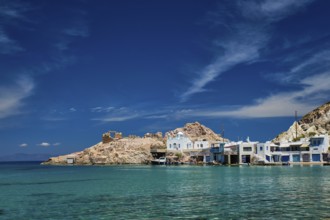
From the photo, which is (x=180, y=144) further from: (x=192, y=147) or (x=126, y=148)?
(x=126, y=148)

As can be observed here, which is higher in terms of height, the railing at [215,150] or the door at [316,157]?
the railing at [215,150]

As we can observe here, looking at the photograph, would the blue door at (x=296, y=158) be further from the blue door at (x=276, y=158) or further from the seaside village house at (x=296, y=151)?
the blue door at (x=276, y=158)

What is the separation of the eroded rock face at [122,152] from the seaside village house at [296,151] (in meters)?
49.5

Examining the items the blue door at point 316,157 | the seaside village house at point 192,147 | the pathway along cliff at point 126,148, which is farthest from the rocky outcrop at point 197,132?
the blue door at point 316,157

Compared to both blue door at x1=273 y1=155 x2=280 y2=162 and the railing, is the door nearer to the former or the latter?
blue door at x1=273 y1=155 x2=280 y2=162

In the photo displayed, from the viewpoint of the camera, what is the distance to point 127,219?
1057 inches

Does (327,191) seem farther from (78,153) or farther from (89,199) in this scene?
(78,153)

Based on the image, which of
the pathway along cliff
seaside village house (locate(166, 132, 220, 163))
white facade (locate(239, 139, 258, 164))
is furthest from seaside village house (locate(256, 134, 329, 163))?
the pathway along cliff

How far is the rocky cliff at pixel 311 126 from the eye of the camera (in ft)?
495

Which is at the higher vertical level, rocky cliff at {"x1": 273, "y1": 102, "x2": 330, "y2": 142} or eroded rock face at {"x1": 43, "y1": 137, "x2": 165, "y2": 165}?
rocky cliff at {"x1": 273, "y1": 102, "x2": 330, "y2": 142}

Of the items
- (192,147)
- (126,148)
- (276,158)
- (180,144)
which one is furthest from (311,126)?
(126,148)

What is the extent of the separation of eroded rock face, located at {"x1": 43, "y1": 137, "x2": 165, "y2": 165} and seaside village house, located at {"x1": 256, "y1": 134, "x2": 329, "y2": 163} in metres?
49.5

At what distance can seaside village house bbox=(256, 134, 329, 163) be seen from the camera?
121 metres

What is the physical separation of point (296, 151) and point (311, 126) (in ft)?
126
